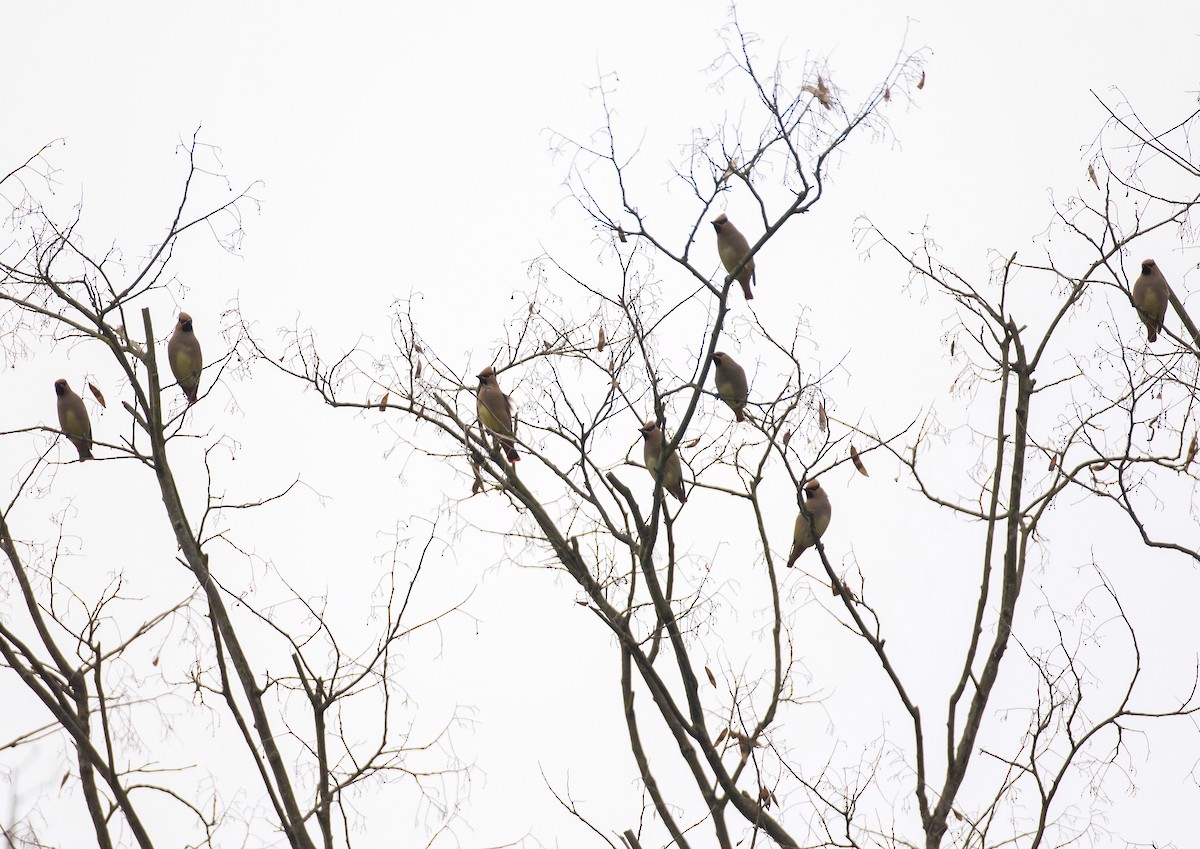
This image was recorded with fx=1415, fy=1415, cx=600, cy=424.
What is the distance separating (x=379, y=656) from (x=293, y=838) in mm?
758

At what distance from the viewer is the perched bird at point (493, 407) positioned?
19.6 ft

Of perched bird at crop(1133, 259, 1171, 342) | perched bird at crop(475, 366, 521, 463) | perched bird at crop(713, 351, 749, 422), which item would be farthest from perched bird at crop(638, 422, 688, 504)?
perched bird at crop(1133, 259, 1171, 342)

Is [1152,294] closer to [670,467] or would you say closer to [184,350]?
[670,467]

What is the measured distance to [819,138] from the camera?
17.8 feet

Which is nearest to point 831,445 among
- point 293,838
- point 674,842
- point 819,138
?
point 819,138

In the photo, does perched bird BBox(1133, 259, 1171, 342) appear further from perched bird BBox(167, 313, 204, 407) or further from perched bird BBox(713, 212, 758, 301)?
perched bird BBox(167, 313, 204, 407)

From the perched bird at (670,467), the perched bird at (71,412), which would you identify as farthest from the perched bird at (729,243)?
the perched bird at (71,412)

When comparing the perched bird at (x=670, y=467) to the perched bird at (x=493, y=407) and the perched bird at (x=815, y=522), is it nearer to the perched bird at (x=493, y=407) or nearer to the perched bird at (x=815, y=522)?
the perched bird at (x=815, y=522)

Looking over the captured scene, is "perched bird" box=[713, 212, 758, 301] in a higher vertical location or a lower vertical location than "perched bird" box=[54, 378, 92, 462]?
higher

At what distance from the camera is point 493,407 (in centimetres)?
605

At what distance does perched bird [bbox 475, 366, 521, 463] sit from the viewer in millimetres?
5969

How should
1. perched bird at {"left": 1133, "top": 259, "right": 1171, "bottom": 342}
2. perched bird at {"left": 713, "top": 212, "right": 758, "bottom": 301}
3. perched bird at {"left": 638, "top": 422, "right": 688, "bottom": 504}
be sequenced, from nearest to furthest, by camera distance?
perched bird at {"left": 638, "top": 422, "right": 688, "bottom": 504} < perched bird at {"left": 1133, "top": 259, "right": 1171, "bottom": 342} < perched bird at {"left": 713, "top": 212, "right": 758, "bottom": 301}

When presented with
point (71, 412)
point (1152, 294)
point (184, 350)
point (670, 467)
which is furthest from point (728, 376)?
point (71, 412)

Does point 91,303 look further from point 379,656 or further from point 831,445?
point 831,445
